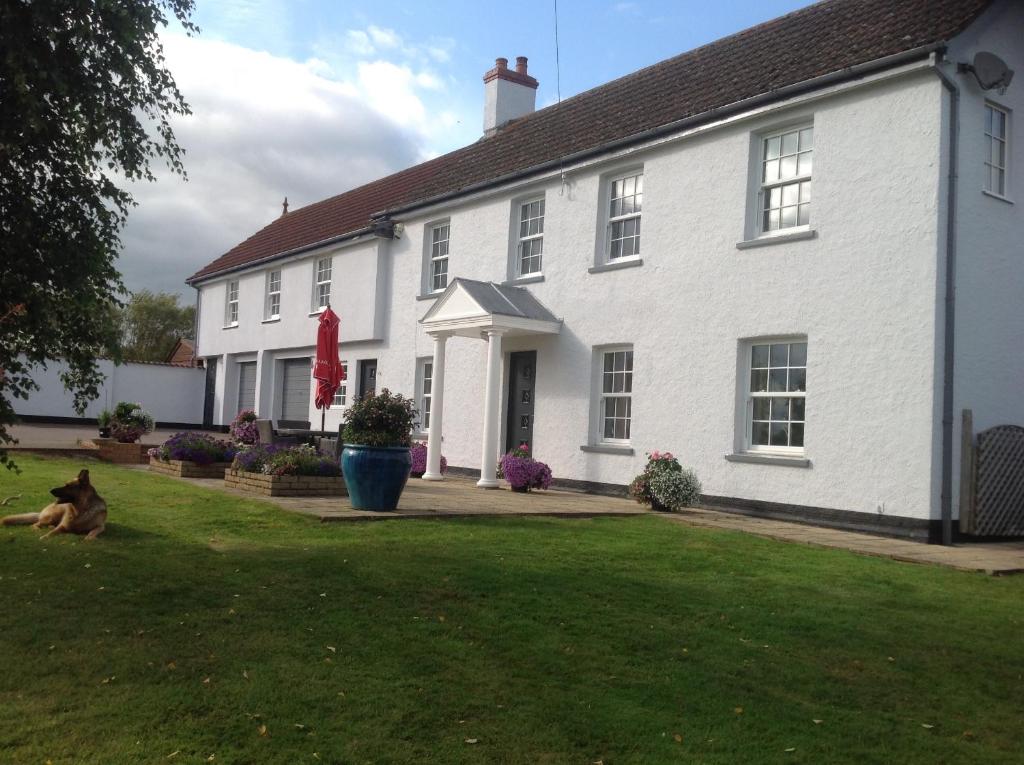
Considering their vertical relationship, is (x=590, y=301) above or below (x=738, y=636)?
above

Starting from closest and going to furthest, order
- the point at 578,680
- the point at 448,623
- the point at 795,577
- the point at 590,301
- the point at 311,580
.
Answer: the point at 578,680 → the point at 448,623 → the point at 311,580 → the point at 795,577 → the point at 590,301

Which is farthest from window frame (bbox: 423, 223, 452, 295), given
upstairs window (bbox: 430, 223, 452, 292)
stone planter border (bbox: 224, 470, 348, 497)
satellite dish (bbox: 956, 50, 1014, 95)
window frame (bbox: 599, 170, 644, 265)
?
satellite dish (bbox: 956, 50, 1014, 95)

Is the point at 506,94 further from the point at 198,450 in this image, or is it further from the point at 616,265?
the point at 198,450

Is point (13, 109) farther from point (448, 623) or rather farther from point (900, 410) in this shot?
point (900, 410)

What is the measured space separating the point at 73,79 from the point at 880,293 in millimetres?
9650

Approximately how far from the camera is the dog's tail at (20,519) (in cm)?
915

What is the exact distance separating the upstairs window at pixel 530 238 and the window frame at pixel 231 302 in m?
15.4

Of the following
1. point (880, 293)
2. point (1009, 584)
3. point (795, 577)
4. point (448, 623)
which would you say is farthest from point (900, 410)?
point (448, 623)

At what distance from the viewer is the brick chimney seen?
24219 mm

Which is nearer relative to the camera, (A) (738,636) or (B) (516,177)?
(A) (738,636)

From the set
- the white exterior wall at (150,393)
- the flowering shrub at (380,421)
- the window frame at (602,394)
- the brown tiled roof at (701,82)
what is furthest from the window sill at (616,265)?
the white exterior wall at (150,393)

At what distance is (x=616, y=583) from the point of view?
7973 mm

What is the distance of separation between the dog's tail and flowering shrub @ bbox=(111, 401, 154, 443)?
10.5m

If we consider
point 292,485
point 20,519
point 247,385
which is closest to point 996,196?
point 292,485
